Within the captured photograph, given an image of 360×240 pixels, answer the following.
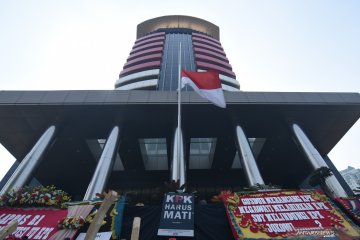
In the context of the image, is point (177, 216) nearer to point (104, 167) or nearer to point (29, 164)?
point (104, 167)

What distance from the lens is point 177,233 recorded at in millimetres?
8133

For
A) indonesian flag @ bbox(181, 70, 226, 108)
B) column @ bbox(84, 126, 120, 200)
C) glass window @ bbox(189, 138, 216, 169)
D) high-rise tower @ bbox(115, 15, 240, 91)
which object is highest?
high-rise tower @ bbox(115, 15, 240, 91)

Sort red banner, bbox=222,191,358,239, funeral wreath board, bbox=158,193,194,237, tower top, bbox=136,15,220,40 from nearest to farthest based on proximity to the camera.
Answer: funeral wreath board, bbox=158,193,194,237
red banner, bbox=222,191,358,239
tower top, bbox=136,15,220,40

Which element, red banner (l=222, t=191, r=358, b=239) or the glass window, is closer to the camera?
red banner (l=222, t=191, r=358, b=239)

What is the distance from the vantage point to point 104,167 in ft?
51.8

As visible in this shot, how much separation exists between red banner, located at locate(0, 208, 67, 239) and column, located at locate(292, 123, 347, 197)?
13.8 metres

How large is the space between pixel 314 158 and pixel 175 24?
6148 centimetres

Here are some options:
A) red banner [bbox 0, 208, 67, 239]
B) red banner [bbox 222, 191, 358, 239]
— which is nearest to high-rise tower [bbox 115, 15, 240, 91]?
red banner [bbox 222, 191, 358, 239]

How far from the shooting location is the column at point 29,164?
47.5 ft

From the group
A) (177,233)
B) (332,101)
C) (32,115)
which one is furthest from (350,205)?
(32,115)

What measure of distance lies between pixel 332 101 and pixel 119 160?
18896 mm

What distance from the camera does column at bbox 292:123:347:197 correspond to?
14.2 meters

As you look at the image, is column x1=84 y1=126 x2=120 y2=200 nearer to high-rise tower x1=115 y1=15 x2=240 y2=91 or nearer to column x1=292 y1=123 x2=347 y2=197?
column x1=292 y1=123 x2=347 y2=197

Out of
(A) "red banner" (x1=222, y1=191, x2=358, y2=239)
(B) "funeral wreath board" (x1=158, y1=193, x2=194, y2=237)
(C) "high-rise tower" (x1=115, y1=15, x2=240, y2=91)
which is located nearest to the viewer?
(B) "funeral wreath board" (x1=158, y1=193, x2=194, y2=237)
